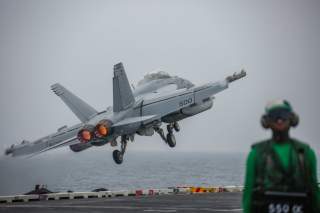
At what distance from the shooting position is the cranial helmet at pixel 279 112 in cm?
614

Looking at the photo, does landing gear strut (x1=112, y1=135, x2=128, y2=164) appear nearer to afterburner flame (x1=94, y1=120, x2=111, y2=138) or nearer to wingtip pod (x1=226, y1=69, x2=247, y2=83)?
afterburner flame (x1=94, y1=120, x2=111, y2=138)

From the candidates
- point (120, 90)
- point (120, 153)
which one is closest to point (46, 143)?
point (120, 153)

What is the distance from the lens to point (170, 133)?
48500 millimetres

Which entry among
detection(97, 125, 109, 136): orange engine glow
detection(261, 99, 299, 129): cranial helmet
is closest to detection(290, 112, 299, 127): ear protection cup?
detection(261, 99, 299, 129): cranial helmet

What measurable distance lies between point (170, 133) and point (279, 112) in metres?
42.4

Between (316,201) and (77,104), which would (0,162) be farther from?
(316,201)

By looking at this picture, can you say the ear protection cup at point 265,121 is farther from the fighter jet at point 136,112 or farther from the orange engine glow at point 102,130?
the fighter jet at point 136,112

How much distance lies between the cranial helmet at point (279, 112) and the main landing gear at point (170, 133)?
40238 mm

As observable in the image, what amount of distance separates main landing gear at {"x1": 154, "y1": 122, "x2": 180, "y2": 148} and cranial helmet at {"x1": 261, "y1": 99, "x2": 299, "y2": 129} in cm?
4024

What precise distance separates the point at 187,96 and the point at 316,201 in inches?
1647

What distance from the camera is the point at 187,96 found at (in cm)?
4800

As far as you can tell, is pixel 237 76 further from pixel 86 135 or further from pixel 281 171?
pixel 281 171

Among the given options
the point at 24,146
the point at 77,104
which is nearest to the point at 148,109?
the point at 77,104

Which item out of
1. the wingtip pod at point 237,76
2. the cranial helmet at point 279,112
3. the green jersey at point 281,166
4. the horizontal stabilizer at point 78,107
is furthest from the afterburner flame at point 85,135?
the cranial helmet at point 279,112
